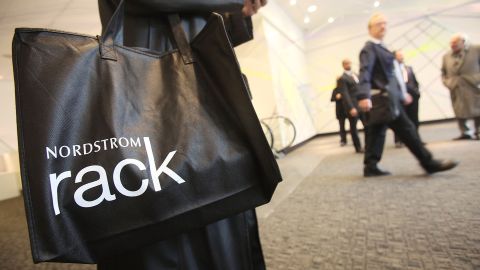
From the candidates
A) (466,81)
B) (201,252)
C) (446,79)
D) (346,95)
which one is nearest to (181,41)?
(201,252)

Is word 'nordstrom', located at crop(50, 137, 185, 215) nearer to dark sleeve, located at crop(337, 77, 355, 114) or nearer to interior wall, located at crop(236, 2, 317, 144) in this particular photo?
dark sleeve, located at crop(337, 77, 355, 114)

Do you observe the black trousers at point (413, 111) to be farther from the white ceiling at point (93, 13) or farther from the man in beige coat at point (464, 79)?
the white ceiling at point (93, 13)

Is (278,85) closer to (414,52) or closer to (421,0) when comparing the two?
(414,52)

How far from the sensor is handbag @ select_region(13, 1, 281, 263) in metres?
0.35

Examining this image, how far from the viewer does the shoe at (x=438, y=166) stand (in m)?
1.88

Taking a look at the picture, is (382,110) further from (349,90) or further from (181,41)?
(181,41)

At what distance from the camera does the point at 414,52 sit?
6.20m

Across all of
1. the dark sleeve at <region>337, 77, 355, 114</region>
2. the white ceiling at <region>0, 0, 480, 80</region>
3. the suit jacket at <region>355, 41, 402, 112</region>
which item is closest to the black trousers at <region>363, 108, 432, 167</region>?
the suit jacket at <region>355, 41, 402, 112</region>

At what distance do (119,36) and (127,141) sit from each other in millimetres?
192

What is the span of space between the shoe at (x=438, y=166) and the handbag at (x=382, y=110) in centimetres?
42

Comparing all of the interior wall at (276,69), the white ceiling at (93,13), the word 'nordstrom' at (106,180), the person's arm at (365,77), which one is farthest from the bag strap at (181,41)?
the interior wall at (276,69)

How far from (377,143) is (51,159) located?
228 cm

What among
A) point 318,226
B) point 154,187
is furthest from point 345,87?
point 154,187

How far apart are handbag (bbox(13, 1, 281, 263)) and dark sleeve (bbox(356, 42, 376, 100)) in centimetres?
186
